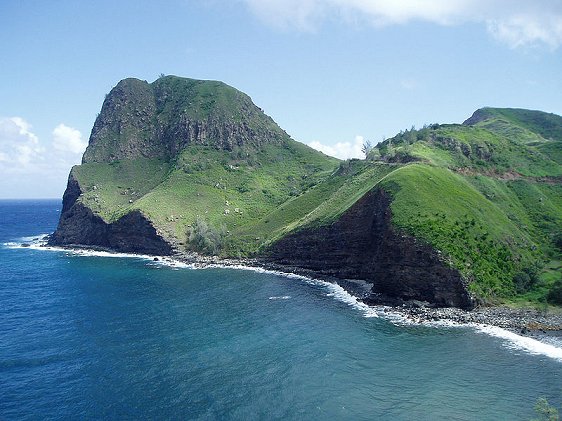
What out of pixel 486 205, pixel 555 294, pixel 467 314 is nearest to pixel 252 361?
pixel 467 314

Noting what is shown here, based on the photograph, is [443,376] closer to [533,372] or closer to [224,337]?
[533,372]

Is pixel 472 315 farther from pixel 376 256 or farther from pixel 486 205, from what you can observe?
pixel 486 205

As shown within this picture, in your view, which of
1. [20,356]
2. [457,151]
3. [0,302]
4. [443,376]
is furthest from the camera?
[457,151]

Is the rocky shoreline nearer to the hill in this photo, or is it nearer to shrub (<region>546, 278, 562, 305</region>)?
the hill

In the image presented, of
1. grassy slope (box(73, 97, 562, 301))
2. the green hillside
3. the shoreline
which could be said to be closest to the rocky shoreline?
the shoreline

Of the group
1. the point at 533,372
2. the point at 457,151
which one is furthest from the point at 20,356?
the point at 457,151
